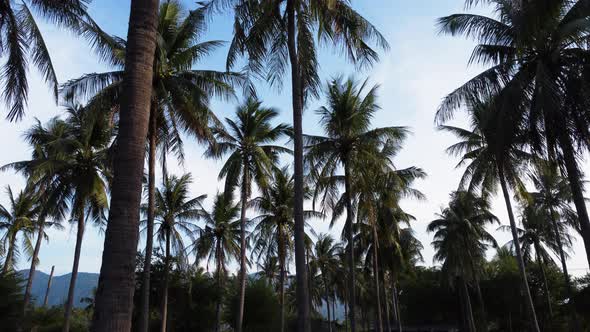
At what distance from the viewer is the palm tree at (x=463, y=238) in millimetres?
32375

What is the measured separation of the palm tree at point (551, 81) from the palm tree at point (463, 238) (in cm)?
1772

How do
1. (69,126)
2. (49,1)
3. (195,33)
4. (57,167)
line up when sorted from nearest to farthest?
(49,1), (195,33), (57,167), (69,126)

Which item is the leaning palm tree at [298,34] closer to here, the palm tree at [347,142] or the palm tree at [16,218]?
the palm tree at [347,142]

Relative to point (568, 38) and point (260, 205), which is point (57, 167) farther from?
point (568, 38)

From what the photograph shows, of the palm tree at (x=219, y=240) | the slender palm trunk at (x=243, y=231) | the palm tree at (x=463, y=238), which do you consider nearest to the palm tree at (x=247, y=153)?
the slender palm trunk at (x=243, y=231)

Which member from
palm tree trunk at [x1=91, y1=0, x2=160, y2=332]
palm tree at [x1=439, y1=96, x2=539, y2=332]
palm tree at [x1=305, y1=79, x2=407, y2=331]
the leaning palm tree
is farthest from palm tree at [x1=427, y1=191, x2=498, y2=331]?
palm tree trunk at [x1=91, y1=0, x2=160, y2=332]

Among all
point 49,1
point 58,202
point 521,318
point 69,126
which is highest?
point 69,126

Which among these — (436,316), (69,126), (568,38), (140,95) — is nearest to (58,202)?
(69,126)

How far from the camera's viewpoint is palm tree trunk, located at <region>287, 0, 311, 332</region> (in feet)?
32.9

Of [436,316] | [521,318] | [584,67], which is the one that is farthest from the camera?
[436,316]

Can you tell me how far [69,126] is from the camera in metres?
21.8

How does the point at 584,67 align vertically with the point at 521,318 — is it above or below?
above

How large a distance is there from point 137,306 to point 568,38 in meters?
23.6

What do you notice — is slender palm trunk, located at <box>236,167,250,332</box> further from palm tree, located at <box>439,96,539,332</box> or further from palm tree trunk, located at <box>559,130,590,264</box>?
palm tree trunk, located at <box>559,130,590,264</box>
